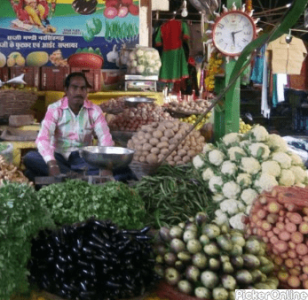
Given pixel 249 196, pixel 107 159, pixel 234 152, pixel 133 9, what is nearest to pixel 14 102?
pixel 133 9

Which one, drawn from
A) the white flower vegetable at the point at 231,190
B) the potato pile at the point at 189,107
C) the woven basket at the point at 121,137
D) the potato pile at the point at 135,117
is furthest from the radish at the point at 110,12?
the white flower vegetable at the point at 231,190

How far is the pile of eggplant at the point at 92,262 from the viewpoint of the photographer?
197 centimetres

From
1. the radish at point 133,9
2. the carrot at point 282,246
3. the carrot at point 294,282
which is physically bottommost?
the carrot at point 294,282

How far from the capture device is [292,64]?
8578 mm

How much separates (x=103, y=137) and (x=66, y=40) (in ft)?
10.8

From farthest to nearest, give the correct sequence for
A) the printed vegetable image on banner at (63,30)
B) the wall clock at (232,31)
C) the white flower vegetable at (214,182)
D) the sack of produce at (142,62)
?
1. the printed vegetable image on banner at (63,30)
2. the sack of produce at (142,62)
3. the wall clock at (232,31)
4. the white flower vegetable at (214,182)

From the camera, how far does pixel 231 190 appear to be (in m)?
2.93

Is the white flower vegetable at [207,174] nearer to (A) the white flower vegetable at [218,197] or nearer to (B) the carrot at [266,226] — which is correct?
(A) the white flower vegetable at [218,197]

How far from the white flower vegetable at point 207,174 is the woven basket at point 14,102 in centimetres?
324

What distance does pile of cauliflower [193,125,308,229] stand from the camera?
289 cm

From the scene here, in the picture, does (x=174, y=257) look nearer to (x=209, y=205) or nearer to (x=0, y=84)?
(x=209, y=205)

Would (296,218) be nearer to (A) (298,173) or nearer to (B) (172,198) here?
(A) (298,173)

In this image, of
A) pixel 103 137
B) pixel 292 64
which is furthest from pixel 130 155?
pixel 292 64

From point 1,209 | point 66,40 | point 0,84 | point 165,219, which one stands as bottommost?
point 165,219
